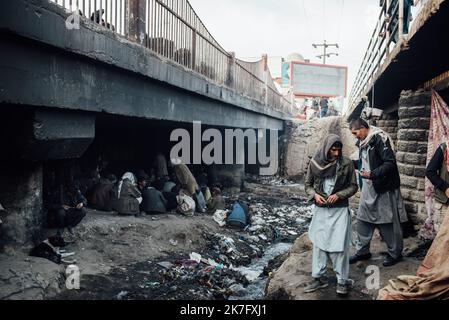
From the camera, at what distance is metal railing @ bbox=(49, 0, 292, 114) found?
5152mm

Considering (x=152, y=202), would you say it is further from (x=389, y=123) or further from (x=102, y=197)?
(x=389, y=123)

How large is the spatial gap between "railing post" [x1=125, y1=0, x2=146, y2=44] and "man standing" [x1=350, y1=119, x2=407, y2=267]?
3384 millimetres

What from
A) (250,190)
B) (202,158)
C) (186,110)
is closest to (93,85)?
(186,110)

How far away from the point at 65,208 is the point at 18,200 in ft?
4.32

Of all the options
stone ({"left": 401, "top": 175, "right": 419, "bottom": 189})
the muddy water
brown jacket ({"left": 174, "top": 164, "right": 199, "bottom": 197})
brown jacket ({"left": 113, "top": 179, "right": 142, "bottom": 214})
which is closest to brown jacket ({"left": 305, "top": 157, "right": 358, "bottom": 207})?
the muddy water

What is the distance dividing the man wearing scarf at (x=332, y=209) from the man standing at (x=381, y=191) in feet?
2.00

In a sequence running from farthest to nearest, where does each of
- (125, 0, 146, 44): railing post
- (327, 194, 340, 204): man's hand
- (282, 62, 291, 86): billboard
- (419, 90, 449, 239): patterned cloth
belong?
(282, 62, 291, 86): billboard < (125, 0, 146, 44): railing post < (419, 90, 449, 239): patterned cloth < (327, 194, 340, 204): man's hand

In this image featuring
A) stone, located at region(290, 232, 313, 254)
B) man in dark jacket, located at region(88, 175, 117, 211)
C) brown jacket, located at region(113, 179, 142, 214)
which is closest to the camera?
stone, located at region(290, 232, 313, 254)

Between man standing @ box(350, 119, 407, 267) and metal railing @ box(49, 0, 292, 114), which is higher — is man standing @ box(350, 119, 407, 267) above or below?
below

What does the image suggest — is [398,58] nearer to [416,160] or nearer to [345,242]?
[416,160]

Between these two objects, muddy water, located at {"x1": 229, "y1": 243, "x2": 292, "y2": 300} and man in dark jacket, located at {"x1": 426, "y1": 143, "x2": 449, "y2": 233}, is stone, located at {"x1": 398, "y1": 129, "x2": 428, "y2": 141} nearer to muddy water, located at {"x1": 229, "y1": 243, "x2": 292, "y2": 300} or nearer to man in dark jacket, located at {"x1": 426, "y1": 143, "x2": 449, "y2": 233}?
man in dark jacket, located at {"x1": 426, "y1": 143, "x2": 449, "y2": 233}

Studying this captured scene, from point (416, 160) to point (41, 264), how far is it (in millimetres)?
5488

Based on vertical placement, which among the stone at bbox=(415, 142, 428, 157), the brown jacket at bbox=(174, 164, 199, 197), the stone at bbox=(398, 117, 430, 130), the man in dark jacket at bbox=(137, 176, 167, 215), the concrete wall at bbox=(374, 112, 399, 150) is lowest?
the man in dark jacket at bbox=(137, 176, 167, 215)

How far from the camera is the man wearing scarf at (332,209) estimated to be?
12.5 feet
